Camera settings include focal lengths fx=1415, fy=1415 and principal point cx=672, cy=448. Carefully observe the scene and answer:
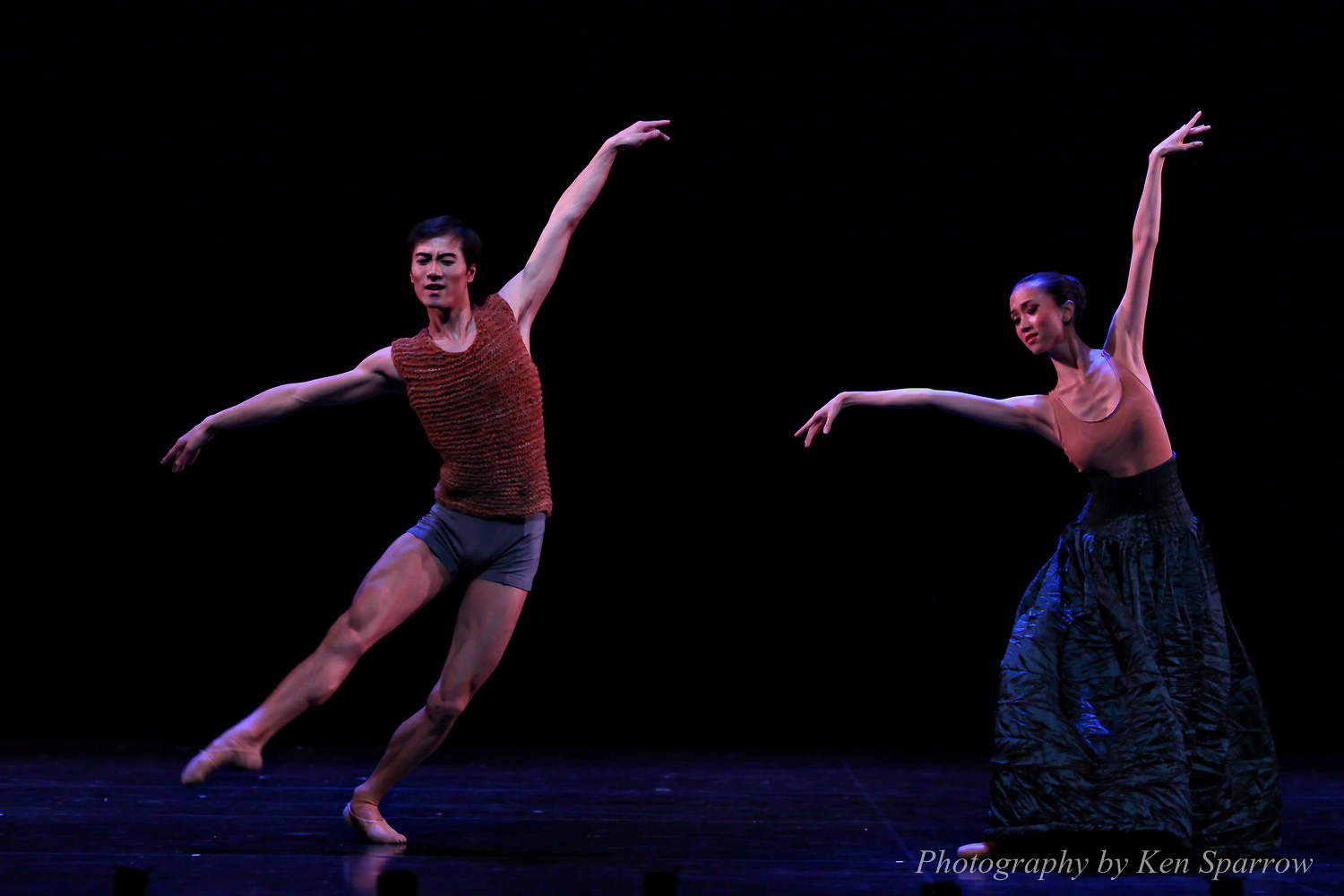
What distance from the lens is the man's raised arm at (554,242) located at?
11.3 feet

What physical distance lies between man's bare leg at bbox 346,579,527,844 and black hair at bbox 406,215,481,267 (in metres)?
0.78

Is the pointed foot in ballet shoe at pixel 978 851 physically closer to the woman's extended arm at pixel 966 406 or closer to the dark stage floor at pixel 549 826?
the dark stage floor at pixel 549 826

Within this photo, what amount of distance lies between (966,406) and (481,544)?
47.2 inches

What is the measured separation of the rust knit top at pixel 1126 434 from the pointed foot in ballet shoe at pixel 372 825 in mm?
1846

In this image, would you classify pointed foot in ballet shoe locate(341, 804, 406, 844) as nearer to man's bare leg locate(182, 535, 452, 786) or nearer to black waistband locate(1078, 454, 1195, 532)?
man's bare leg locate(182, 535, 452, 786)

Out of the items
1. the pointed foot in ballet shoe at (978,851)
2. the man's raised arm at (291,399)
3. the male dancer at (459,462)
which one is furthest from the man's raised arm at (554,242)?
the pointed foot in ballet shoe at (978,851)

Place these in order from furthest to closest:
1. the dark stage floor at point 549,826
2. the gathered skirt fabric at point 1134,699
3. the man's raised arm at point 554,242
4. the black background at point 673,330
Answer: the black background at point 673,330, the man's raised arm at point 554,242, the gathered skirt fabric at point 1134,699, the dark stage floor at point 549,826

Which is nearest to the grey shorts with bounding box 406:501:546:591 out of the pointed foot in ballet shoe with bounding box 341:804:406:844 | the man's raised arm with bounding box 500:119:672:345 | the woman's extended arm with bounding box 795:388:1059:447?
the man's raised arm with bounding box 500:119:672:345

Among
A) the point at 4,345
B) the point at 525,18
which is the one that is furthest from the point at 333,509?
the point at 525,18

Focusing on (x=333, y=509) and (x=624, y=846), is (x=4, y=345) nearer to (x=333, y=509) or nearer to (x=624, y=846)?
(x=333, y=509)

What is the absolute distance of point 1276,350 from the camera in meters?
5.12

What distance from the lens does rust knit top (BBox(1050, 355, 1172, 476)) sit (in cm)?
325

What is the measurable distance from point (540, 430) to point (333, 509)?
2.14 meters

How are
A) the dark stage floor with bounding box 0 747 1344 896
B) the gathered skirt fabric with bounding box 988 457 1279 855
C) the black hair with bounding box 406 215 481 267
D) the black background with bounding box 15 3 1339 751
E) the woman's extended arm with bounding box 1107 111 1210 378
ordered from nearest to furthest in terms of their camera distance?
the dark stage floor with bounding box 0 747 1344 896 < the gathered skirt fabric with bounding box 988 457 1279 855 < the woman's extended arm with bounding box 1107 111 1210 378 < the black hair with bounding box 406 215 481 267 < the black background with bounding box 15 3 1339 751
